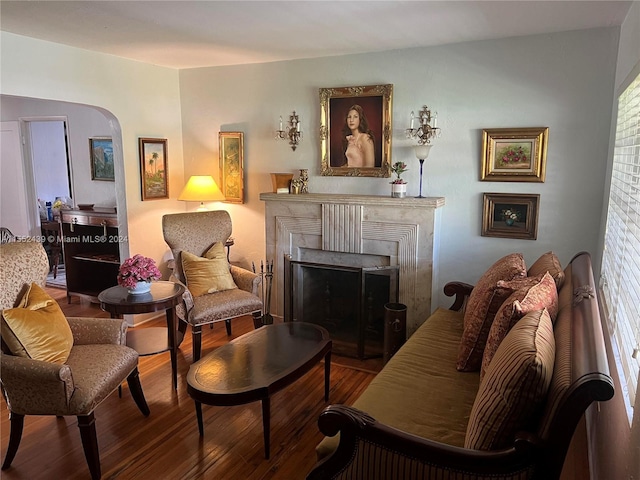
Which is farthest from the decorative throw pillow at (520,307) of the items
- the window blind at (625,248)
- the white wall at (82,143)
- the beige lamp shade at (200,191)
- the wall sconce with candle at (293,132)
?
the white wall at (82,143)

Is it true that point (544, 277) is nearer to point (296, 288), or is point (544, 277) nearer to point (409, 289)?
point (409, 289)

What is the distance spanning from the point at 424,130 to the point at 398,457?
2.67m

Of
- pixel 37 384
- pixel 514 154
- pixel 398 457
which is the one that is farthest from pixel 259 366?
pixel 514 154

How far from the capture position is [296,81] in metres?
4.17

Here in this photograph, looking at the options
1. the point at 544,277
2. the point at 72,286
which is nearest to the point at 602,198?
the point at 544,277

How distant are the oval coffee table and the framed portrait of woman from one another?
153 cm

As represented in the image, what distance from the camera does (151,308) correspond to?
305 centimetres

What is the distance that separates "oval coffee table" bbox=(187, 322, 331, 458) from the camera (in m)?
2.33

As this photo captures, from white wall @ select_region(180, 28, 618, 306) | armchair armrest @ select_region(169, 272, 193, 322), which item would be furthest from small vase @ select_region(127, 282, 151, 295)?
white wall @ select_region(180, 28, 618, 306)

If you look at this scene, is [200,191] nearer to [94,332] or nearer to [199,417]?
[94,332]

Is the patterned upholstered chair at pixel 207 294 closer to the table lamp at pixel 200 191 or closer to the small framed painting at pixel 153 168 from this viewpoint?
the table lamp at pixel 200 191

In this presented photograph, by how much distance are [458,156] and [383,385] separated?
210cm

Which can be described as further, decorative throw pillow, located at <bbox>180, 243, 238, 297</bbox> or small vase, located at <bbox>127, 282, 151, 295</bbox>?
decorative throw pillow, located at <bbox>180, 243, 238, 297</bbox>

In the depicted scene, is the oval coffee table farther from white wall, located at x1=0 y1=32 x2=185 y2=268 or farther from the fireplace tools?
white wall, located at x1=0 y1=32 x2=185 y2=268
